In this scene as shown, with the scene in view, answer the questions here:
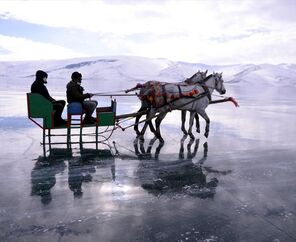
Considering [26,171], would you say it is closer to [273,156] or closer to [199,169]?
[199,169]

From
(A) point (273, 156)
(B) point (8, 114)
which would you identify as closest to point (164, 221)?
(A) point (273, 156)

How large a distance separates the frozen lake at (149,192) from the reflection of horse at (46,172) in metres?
0.02

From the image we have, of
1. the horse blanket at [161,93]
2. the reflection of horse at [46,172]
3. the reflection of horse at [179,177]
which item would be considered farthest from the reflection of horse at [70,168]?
the horse blanket at [161,93]

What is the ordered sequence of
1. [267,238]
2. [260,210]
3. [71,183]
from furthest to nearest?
→ [71,183] < [260,210] < [267,238]

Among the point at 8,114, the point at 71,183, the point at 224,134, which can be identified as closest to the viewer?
the point at 71,183

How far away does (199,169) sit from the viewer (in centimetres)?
692

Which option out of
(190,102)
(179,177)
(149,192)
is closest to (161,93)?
(190,102)

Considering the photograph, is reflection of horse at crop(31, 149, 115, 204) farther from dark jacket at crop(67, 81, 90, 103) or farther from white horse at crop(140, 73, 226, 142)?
white horse at crop(140, 73, 226, 142)

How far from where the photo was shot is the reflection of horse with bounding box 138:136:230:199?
561 centimetres

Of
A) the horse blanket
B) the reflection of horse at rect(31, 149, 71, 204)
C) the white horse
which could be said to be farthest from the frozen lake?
the horse blanket

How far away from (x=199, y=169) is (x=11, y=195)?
348 cm

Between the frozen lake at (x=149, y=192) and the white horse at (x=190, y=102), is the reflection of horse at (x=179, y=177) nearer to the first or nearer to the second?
the frozen lake at (x=149, y=192)

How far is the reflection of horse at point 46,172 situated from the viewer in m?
5.43

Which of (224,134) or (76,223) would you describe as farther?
(224,134)
